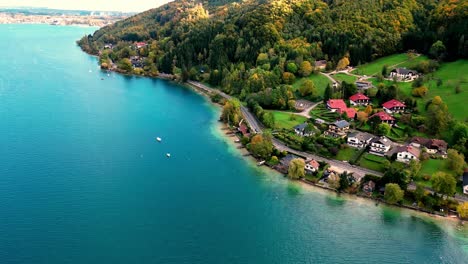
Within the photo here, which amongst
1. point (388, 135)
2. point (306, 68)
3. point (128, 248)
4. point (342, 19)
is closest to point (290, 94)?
point (306, 68)

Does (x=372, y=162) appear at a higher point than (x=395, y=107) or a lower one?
lower

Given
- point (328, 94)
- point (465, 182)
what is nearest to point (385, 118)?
point (328, 94)

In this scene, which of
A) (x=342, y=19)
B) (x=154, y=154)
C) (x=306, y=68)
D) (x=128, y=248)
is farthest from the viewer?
(x=342, y=19)

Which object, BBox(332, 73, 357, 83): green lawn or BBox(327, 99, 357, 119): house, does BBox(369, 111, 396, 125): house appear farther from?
BBox(332, 73, 357, 83): green lawn

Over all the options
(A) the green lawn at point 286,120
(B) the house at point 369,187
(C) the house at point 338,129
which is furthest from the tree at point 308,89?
(B) the house at point 369,187

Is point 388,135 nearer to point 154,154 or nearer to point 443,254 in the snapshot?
point 443,254

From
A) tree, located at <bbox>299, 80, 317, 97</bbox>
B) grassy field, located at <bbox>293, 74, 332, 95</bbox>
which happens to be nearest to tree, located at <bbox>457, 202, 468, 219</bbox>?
tree, located at <bbox>299, 80, 317, 97</bbox>

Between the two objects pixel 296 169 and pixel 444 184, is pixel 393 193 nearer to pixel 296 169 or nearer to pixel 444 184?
pixel 444 184
